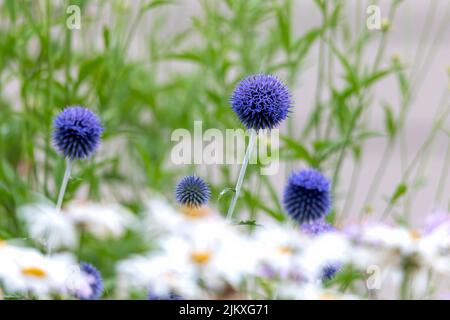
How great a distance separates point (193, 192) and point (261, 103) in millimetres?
85

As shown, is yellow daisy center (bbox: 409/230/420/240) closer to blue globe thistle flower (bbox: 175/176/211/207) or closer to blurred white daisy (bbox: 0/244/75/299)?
blue globe thistle flower (bbox: 175/176/211/207)

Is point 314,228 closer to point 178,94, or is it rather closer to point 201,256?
point 201,256

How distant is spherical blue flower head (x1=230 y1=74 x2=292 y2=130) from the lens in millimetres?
704

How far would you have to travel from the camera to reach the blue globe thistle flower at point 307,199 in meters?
0.71

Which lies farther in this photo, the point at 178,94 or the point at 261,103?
the point at 178,94

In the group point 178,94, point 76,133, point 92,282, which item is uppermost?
point 178,94

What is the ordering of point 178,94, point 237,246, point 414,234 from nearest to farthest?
point 237,246 → point 414,234 → point 178,94

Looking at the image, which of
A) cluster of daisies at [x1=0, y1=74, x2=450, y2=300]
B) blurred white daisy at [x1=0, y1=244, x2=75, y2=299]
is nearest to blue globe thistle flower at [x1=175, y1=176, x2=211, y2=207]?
cluster of daisies at [x1=0, y1=74, x2=450, y2=300]

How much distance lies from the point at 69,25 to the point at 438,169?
123 cm

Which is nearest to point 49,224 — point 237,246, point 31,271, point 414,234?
point 31,271

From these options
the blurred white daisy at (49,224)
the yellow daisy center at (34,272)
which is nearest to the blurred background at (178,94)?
the blurred white daisy at (49,224)

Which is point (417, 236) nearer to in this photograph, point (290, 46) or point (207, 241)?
point (207, 241)

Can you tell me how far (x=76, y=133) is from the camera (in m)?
0.76

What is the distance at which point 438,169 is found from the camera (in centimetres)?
204
